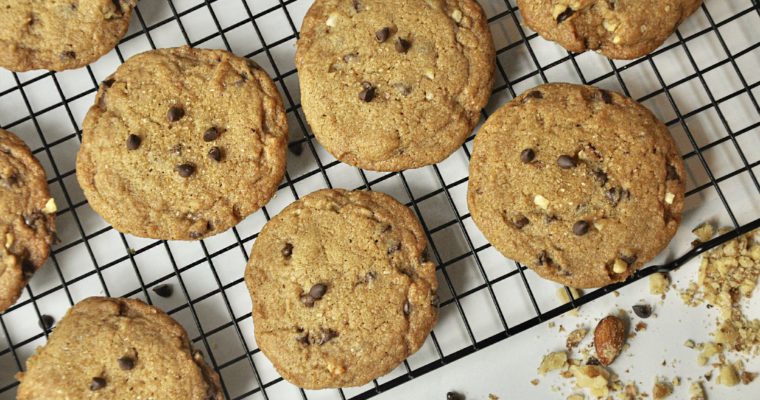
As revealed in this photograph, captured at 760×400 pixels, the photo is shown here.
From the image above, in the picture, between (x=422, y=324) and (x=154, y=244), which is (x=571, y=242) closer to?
(x=422, y=324)

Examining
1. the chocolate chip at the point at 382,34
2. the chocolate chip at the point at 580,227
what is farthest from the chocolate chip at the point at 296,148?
the chocolate chip at the point at 580,227

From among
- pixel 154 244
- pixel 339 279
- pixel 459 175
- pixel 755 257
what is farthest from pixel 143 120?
pixel 755 257

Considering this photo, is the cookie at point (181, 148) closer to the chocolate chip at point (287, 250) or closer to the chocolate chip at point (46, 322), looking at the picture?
the chocolate chip at point (287, 250)

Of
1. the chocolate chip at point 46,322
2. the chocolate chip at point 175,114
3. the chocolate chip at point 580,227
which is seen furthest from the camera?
the chocolate chip at point 46,322

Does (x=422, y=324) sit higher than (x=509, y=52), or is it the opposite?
(x=509, y=52)

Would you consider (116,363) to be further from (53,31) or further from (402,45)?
(402,45)

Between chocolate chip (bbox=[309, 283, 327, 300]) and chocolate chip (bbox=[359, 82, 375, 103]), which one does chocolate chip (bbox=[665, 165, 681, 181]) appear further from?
chocolate chip (bbox=[309, 283, 327, 300])
